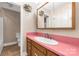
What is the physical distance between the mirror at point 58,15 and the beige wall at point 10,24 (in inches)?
15.4

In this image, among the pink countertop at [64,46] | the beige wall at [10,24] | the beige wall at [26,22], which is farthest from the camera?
the beige wall at [26,22]

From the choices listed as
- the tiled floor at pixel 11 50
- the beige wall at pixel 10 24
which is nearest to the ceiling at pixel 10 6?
the beige wall at pixel 10 24

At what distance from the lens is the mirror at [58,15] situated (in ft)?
3.63

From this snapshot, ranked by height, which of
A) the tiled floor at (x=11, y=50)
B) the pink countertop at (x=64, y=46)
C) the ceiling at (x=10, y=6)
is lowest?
the tiled floor at (x=11, y=50)

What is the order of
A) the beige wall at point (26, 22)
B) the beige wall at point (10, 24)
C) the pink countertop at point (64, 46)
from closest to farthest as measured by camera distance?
1. the pink countertop at point (64, 46)
2. the beige wall at point (10, 24)
3. the beige wall at point (26, 22)

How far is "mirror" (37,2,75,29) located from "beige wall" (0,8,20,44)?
1.28 feet

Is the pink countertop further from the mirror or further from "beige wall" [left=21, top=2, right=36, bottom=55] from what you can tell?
the mirror

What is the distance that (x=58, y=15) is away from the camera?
49.7 inches

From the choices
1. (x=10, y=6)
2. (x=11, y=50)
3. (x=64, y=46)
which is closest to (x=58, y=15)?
(x=64, y=46)

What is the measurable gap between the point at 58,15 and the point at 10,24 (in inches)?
30.1

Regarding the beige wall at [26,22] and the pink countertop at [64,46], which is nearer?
the pink countertop at [64,46]

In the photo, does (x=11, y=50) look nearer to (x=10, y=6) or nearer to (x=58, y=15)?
(x=10, y=6)

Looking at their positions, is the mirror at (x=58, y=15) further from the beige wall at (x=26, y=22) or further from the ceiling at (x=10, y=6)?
the ceiling at (x=10, y=6)

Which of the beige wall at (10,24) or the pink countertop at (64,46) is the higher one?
the beige wall at (10,24)
